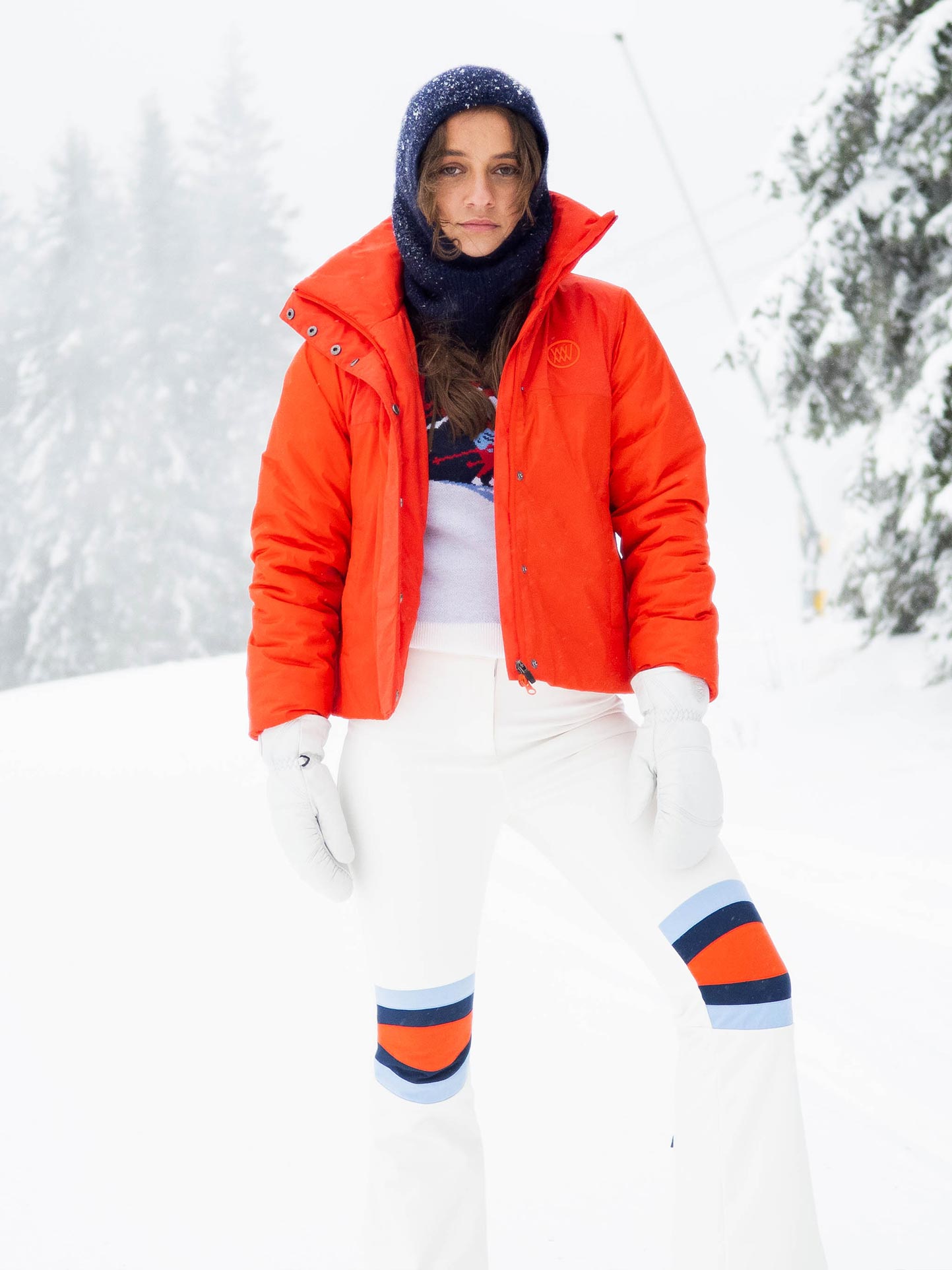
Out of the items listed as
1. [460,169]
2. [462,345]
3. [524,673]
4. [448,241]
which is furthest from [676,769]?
[460,169]

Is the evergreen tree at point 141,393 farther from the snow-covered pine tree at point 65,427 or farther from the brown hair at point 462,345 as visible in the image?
the brown hair at point 462,345

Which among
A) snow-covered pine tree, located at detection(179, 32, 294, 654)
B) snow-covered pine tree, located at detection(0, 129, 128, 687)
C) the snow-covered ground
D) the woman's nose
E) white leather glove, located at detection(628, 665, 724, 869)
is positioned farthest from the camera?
snow-covered pine tree, located at detection(179, 32, 294, 654)

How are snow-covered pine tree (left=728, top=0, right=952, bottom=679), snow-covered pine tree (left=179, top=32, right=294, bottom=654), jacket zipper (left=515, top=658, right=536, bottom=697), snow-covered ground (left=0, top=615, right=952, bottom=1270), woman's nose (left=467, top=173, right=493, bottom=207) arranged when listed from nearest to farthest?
jacket zipper (left=515, top=658, right=536, bottom=697)
woman's nose (left=467, top=173, right=493, bottom=207)
snow-covered ground (left=0, top=615, right=952, bottom=1270)
snow-covered pine tree (left=728, top=0, right=952, bottom=679)
snow-covered pine tree (left=179, top=32, right=294, bottom=654)

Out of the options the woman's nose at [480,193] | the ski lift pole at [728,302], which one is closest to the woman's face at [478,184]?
the woman's nose at [480,193]

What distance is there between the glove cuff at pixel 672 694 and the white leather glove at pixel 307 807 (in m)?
0.49

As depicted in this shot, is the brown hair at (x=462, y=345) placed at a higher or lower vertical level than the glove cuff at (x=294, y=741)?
higher

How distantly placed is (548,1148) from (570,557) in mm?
1549

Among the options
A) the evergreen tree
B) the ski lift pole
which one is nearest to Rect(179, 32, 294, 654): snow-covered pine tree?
the evergreen tree

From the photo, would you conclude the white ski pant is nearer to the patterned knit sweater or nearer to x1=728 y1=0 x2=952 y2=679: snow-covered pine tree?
the patterned knit sweater

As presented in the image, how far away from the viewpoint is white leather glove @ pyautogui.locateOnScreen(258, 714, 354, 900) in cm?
163

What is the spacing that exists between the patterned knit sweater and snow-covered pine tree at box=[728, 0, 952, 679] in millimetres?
4289

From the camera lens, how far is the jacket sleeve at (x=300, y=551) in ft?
5.46

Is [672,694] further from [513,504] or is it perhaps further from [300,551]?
[300,551]

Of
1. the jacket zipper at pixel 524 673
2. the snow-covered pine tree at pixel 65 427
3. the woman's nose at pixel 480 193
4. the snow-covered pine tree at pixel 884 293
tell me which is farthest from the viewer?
the snow-covered pine tree at pixel 65 427
